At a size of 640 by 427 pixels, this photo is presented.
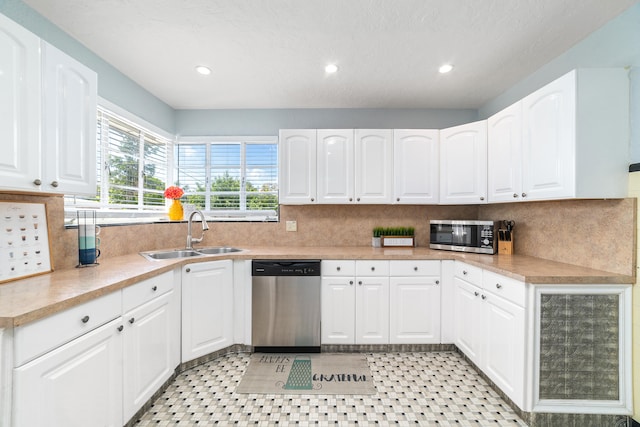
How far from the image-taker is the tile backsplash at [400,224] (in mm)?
1681

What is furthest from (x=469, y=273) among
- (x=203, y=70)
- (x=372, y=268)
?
(x=203, y=70)

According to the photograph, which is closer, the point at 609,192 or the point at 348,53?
the point at 609,192

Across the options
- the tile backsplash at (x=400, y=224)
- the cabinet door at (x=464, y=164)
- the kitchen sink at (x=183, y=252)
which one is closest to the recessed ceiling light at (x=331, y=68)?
the cabinet door at (x=464, y=164)

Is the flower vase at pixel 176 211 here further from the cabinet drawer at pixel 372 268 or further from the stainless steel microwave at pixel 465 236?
the stainless steel microwave at pixel 465 236

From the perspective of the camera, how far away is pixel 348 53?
80.6 inches

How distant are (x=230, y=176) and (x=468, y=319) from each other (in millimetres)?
2732

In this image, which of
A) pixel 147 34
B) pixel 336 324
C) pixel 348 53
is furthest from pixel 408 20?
pixel 336 324

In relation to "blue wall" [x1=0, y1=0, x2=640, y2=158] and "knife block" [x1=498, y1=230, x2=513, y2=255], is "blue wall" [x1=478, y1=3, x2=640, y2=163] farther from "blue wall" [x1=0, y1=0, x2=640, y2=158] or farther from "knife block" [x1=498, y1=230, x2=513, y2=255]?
"knife block" [x1=498, y1=230, x2=513, y2=255]

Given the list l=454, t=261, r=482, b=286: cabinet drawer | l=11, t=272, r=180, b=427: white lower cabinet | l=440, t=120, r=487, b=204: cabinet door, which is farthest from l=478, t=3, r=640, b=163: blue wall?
l=11, t=272, r=180, b=427: white lower cabinet

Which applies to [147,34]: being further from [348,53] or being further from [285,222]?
[285,222]

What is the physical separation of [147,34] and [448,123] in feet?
9.46

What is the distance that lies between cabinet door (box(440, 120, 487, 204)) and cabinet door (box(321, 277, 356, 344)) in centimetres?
129

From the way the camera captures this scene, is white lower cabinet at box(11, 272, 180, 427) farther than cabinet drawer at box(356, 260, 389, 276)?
No

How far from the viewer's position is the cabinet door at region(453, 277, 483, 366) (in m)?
2.09
